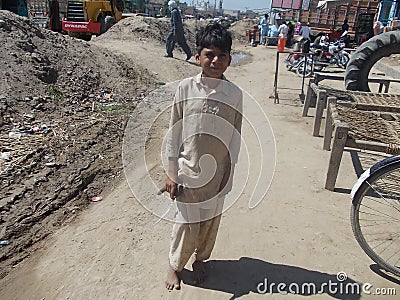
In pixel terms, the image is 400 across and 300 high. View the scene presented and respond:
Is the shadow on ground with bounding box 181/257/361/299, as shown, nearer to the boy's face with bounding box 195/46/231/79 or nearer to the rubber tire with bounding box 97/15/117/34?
the boy's face with bounding box 195/46/231/79

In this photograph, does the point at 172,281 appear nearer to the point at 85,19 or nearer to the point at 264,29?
the point at 85,19

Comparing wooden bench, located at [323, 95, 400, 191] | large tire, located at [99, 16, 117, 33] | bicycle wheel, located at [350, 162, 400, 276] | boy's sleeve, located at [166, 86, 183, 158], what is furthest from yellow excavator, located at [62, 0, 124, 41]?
boy's sleeve, located at [166, 86, 183, 158]

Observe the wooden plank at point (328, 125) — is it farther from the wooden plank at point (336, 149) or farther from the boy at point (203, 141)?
the boy at point (203, 141)

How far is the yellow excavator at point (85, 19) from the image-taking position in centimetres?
1502

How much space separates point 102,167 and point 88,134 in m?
1.03

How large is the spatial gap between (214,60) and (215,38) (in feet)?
0.39

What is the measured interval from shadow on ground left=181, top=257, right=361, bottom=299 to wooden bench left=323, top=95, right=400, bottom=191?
131cm

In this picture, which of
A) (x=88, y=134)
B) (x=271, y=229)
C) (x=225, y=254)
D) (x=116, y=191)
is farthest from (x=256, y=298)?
(x=88, y=134)

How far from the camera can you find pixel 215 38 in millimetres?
1982

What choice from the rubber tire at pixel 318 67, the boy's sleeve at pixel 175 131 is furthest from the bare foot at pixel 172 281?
the rubber tire at pixel 318 67

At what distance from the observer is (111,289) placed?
246 cm

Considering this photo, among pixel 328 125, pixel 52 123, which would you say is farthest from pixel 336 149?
pixel 52 123

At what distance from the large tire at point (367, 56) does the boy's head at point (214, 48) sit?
5363mm

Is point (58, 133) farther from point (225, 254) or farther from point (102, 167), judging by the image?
point (225, 254)
